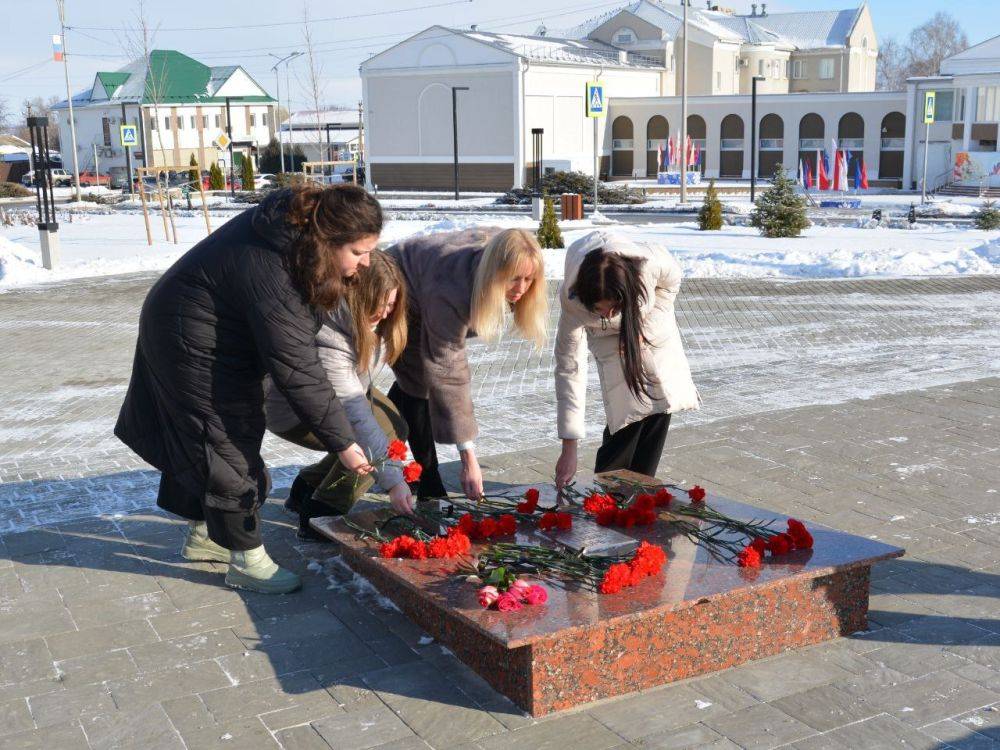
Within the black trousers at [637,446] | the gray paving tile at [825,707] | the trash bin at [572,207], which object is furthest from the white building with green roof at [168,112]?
the gray paving tile at [825,707]

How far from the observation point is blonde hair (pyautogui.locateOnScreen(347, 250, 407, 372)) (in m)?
3.99

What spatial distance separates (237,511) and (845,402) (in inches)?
182

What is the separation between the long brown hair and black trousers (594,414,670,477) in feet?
5.50

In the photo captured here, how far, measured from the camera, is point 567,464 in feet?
14.2

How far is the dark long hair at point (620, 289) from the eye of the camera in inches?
157

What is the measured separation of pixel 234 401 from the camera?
12.6ft

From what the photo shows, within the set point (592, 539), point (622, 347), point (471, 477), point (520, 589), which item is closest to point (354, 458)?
point (471, 477)

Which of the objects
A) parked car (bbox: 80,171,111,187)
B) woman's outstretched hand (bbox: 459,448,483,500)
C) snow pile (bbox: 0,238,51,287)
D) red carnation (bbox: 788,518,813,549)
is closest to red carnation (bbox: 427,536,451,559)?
woman's outstretched hand (bbox: 459,448,483,500)

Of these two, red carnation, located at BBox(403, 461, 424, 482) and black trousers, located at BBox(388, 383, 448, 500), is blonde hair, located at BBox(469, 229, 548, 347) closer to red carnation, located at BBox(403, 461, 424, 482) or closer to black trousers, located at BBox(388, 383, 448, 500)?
red carnation, located at BBox(403, 461, 424, 482)

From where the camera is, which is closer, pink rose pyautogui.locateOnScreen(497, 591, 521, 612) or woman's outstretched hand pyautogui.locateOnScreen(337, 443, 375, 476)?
pink rose pyautogui.locateOnScreen(497, 591, 521, 612)

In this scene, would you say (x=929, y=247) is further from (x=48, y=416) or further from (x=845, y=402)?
(x=48, y=416)

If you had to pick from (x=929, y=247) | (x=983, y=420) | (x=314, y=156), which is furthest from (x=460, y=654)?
(x=314, y=156)

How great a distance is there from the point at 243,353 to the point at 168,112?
221 feet

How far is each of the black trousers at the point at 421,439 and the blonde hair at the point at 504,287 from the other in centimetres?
98
